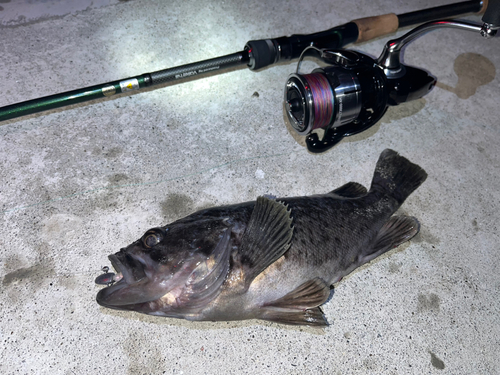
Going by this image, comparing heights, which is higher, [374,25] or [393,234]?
[374,25]

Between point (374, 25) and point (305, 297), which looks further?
point (374, 25)

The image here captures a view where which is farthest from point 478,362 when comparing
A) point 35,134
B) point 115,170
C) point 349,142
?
point 35,134

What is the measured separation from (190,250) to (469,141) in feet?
7.44

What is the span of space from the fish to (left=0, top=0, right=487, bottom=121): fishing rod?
101 centimetres

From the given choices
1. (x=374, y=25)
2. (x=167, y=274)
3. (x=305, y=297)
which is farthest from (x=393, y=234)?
(x=374, y=25)

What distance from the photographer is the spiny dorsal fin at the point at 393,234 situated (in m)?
2.29

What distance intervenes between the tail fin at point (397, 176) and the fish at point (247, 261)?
32cm

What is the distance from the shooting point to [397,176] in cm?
255

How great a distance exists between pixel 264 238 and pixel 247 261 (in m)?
0.14

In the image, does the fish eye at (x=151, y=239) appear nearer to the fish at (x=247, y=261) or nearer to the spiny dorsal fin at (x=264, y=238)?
the fish at (x=247, y=261)

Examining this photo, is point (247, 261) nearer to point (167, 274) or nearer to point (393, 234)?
point (167, 274)

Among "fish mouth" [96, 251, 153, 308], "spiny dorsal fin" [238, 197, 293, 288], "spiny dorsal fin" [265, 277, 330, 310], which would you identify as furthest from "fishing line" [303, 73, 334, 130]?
"fish mouth" [96, 251, 153, 308]

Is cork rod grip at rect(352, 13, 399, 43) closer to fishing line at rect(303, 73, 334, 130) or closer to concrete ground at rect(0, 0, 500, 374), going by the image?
concrete ground at rect(0, 0, 500, 374)

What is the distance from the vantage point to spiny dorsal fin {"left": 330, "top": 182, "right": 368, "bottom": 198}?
98.5 inches
